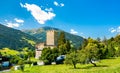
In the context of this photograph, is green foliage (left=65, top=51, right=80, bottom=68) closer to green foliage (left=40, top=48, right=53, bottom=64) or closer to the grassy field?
the grassy field

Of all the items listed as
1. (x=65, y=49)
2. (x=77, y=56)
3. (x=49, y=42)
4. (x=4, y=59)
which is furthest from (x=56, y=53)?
(x=49, y=42)

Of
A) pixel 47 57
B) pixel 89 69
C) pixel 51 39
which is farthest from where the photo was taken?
pixel 51 39

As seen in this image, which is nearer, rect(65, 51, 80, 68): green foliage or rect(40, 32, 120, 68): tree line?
rect(40, 32, 120, 68): tree line

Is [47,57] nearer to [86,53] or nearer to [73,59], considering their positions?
[73,59]

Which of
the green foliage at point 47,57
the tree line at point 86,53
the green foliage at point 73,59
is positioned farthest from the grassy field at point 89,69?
the green foliage at point 47,57

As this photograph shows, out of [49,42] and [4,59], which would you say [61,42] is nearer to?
[49,42]

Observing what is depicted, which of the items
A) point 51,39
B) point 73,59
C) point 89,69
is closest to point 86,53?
point 73,59

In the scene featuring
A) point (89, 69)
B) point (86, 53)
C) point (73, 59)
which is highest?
point (86, 53)

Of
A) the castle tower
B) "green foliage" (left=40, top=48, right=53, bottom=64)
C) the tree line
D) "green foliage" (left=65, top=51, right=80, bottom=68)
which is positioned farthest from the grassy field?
the castle tower

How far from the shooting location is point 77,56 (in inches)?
2970

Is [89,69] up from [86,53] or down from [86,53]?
down

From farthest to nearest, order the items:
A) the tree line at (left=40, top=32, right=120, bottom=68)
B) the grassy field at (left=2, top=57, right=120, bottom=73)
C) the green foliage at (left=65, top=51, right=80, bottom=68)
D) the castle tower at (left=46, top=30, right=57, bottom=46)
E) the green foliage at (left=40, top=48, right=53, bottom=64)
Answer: the castle tower at (left=46, top=30, right=57, bottom=46) → the green foliage at (left=40, top=48, right=53, bottom=64) → the green foliage at (left=65, top=51, right=80, bottom=68) → the tree line at (left=40, top=32, right=120, bottom=68) → the grassy field at (left=2, top=57, right=120, bottom=73)

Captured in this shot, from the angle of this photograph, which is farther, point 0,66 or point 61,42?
point 61,42

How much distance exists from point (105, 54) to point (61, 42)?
44.8 m
